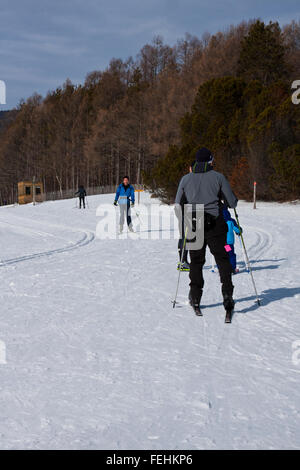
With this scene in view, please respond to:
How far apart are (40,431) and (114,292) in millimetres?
3642

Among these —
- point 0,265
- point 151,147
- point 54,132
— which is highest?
point 54,132

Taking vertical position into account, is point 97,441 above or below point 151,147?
below

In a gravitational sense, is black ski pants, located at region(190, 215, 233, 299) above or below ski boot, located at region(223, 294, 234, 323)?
above

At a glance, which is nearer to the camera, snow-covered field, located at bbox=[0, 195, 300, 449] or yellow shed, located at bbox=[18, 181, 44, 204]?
snow-covered field, located at bbox=[0, 195, 300, 449]

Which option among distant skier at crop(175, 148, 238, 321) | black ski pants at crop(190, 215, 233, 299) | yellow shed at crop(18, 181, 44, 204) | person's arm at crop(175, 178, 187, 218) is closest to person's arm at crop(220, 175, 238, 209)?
distant skier at crop(175, 148, 238, 321)

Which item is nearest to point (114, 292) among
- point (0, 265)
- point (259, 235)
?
point (0, 265)

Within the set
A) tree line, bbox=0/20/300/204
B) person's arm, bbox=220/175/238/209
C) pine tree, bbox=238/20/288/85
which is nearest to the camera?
person's arm, bbox=220/175/238/209

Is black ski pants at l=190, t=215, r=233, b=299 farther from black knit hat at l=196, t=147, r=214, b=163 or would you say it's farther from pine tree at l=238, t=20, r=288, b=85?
pine tree at l=238, t=20, r=288, b=85

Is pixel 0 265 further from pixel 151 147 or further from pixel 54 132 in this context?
pixel 54 132

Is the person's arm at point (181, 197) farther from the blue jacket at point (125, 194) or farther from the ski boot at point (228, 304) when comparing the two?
the blue jacket at point (125, 194)

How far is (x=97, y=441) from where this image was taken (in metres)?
2.53

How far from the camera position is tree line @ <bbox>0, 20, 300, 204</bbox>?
23250mm

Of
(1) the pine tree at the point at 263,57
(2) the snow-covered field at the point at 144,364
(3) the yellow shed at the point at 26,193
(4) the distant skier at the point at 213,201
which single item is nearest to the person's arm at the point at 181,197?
(4) the distant skier at the point at 213,201

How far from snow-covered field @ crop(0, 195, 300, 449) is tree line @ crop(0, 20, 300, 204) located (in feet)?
54.9
